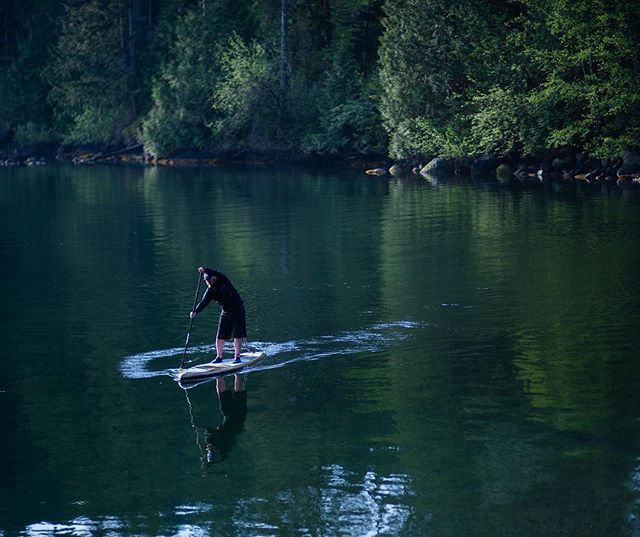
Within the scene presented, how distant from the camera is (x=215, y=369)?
2100 centimetres

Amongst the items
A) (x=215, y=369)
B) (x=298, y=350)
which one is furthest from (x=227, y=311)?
(x=298, y=350)

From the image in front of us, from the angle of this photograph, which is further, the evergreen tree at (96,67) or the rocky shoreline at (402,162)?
the evergreen tree at (96,67)

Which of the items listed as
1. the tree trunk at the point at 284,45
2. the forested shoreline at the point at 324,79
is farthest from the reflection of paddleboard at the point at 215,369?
the tree trunk at the point at 284,45

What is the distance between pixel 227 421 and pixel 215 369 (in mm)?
2833

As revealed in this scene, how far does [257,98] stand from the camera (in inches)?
3226

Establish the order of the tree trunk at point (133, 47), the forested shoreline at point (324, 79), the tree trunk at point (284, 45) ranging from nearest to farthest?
1. the forested shoreline at point (324, 79)
2. the tree trunk at point (284, 45)
3. the tree trunk at point (133, 47)

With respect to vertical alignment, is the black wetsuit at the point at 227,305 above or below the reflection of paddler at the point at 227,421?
above

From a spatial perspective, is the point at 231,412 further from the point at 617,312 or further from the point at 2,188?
the point at 2,188

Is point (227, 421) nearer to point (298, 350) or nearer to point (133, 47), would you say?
point (298, 350)

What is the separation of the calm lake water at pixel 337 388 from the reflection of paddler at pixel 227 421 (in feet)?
0.17

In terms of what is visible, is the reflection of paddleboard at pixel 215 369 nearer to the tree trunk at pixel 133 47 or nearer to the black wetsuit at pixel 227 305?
the black wetsuit at pixel 227 305

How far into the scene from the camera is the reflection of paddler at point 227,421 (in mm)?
16828

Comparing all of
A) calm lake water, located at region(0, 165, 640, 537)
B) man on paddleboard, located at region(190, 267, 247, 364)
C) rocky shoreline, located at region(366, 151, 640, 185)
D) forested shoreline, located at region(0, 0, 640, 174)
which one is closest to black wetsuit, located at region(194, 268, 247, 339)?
man on paddleboard, located at region(190, 267, 247, 364)

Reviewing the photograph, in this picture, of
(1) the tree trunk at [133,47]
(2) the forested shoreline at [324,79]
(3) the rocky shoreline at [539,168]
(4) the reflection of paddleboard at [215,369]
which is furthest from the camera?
(1) the tree trunk at [133,47]
